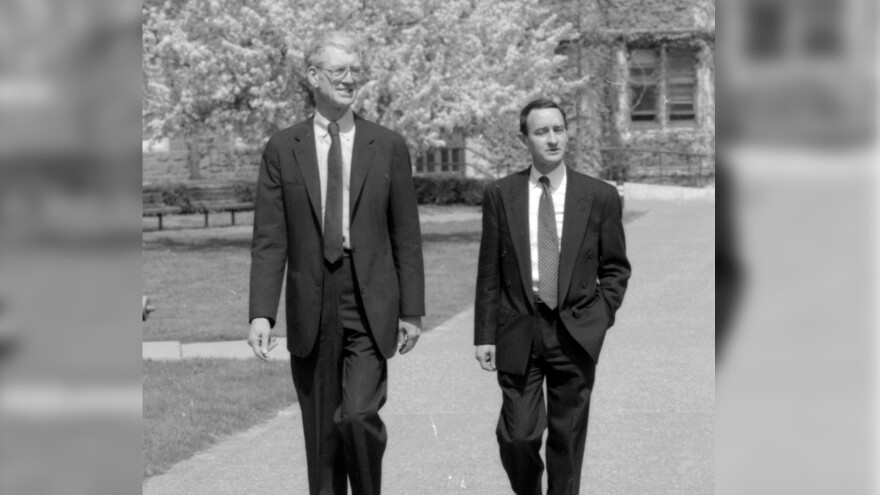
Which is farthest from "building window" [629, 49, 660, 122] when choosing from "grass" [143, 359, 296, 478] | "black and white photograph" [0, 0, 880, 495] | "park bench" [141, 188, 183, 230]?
"grass" [143, 359, 296, 478]

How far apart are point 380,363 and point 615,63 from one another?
35907 mm

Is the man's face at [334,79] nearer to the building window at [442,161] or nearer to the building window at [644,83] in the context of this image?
the building window at [442,161]

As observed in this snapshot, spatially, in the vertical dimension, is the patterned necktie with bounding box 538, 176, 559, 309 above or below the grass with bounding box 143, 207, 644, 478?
above

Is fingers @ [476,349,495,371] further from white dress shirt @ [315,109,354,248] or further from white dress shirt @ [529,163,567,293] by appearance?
white dress shirt @ [315,109,354,248]

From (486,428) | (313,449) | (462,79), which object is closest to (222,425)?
(486,428)

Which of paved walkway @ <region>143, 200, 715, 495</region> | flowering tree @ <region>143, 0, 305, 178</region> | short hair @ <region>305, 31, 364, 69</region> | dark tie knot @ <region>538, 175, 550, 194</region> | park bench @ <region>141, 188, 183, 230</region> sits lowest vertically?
paved walkway @ <region>143, 200, 715, 495</region>

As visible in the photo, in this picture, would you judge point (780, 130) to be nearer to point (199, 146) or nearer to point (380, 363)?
point (380, 363)

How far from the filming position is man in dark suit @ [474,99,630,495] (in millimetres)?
5125

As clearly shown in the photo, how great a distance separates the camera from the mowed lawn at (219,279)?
1378cm

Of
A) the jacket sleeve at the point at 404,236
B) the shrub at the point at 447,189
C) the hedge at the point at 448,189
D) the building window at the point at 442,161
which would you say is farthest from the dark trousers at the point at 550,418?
the building window at the point at 442,161

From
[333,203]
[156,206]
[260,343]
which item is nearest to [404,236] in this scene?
[333,203]

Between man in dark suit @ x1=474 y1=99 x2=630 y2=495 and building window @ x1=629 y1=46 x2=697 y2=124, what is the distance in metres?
37.2

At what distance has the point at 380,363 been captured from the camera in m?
5.18

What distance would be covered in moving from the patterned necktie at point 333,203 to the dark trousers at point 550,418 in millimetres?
753
